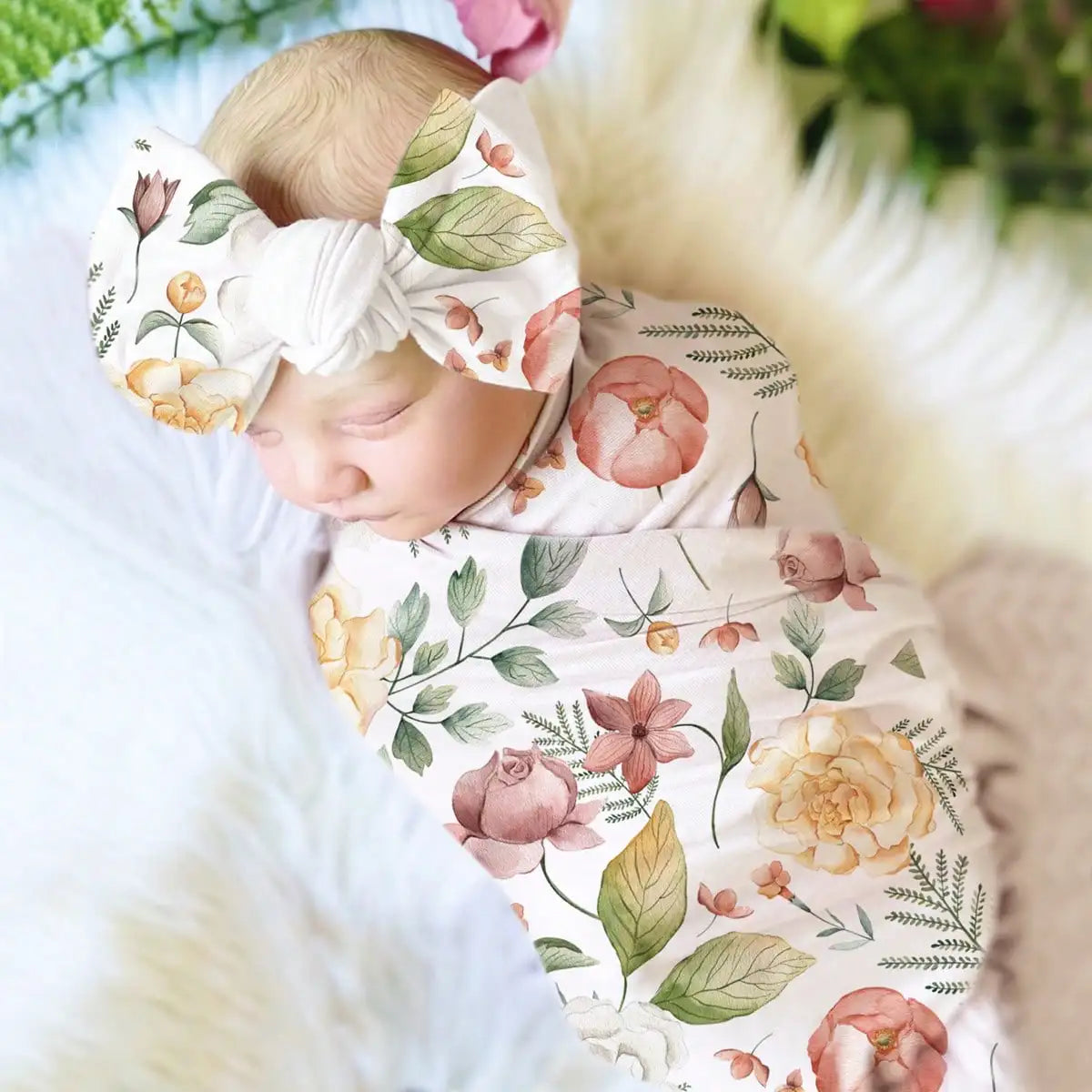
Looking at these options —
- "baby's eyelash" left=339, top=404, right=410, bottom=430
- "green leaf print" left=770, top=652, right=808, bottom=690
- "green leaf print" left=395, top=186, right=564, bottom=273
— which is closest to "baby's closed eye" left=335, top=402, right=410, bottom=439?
"baby's eyelash" left=339, top=404, right=410, bottom=430

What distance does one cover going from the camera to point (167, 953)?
0.98 meters

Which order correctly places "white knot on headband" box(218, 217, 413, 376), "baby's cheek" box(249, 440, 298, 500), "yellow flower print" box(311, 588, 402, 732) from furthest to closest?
1. "yellow flower print" box(311, 588, 402, 732)
2. "baby's cheek" box(249, 440, 298, 500)
3. "white knot on headband" box(218, 217, 413, 376)

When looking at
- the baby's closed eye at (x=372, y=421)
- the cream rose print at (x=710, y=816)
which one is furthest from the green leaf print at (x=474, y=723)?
the baby's closed eye at (x=372, y=421)

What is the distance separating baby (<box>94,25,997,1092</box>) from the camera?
729mm

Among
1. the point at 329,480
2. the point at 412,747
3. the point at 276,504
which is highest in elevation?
the point at 329,480

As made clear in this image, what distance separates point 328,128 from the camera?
2.39 ft

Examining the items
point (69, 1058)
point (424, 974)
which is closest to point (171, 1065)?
point (69, 1058)

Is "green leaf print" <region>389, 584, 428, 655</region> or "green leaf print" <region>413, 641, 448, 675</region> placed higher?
"green leaf print" <region>389, 584, 428, 655</region>

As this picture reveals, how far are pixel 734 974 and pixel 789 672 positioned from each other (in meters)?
0.22

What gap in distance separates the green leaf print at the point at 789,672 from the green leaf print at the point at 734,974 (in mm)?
181

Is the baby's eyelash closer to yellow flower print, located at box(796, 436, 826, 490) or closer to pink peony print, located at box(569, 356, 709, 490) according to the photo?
pink peony print, located at box(569, 356, 709, 490)

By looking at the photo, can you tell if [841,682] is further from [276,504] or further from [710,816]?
[276,504]

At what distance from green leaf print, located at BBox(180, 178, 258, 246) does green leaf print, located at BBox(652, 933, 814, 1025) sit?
0.59 metres

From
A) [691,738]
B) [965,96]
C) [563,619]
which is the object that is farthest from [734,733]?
[965,96]
